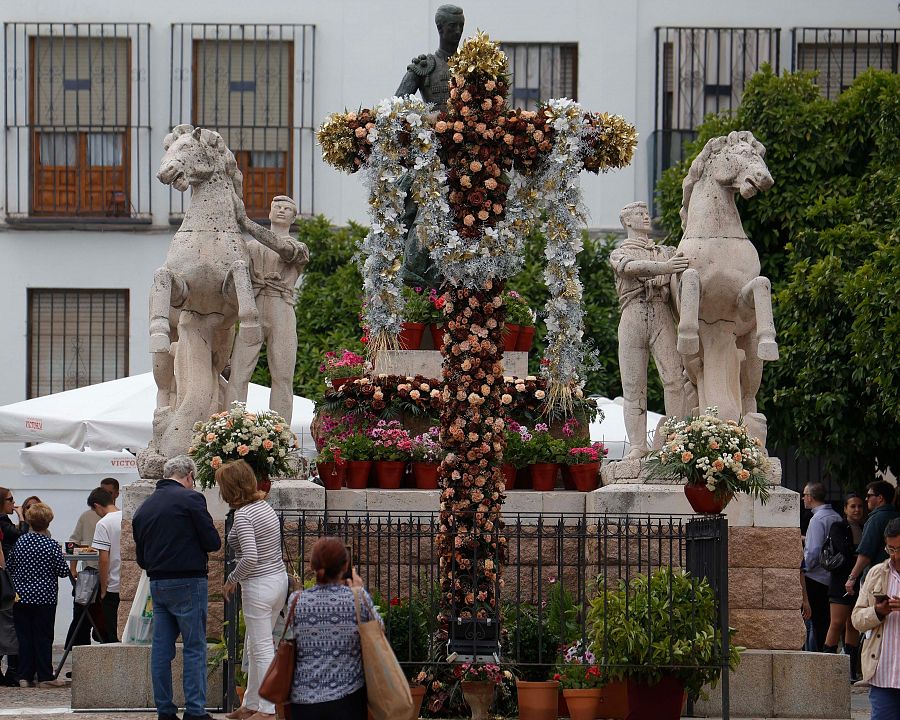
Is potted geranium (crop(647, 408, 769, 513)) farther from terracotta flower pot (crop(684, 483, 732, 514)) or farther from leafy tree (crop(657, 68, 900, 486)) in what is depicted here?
leafy tree (crop(657, 68, 900, 486))

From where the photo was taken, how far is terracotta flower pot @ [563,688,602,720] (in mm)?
11797

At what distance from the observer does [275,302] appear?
1437 cm

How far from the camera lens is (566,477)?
565 inches

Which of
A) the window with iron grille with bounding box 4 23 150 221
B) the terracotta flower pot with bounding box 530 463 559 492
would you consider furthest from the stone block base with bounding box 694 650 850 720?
the window with iron grille with bounding box 4 23 150 221

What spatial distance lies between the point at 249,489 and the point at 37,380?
56.3 ft

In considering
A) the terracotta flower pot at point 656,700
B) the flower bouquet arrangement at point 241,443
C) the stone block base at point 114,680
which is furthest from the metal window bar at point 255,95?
the terracotta flower pot at point 656,700

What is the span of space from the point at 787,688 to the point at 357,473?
3.58m

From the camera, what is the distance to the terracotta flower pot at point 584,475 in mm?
14156

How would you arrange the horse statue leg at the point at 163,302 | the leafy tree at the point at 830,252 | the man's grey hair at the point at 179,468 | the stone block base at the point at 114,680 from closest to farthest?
1. the man's grey hair at the point at 179,468
2. the stone block base at the point at 114,680
3. the horse statue leg at the point at 163,302
4. the leafy tree at the point at 830,252

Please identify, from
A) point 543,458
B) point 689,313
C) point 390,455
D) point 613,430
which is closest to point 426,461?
point 390,455

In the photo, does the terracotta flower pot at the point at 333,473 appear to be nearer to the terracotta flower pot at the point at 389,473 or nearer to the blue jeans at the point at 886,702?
the terracotta flower pot at the point at 389,473

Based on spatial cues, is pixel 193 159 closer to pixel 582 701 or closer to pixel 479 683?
pixel 479 683

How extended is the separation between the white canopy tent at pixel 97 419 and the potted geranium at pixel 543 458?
318cm

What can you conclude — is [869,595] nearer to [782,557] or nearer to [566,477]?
[782,557]
